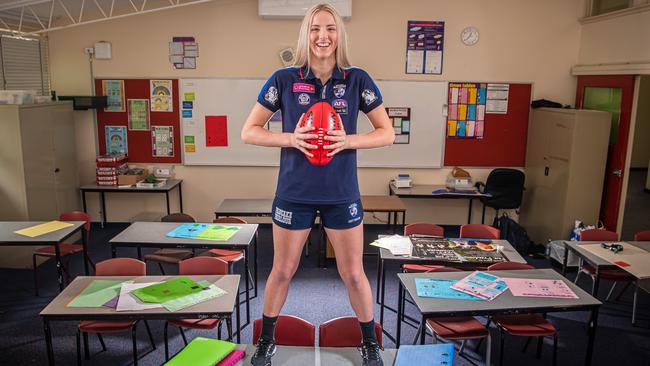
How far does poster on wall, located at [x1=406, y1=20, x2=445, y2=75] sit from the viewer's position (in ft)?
23.4

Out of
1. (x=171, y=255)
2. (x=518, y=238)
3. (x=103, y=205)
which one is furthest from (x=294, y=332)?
(x=103, y=205)

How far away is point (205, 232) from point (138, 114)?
329 centimetres

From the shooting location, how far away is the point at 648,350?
4.35m

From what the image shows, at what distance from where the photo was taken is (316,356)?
2.74 meters

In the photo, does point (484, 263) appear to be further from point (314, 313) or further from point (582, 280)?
point (582, 280)

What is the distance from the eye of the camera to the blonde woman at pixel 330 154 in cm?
232

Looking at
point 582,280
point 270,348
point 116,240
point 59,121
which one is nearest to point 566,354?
point 582,280

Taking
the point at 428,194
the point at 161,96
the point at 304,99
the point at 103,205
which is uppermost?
the point at 161,96

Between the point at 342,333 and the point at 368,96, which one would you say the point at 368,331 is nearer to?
the point at 342,333

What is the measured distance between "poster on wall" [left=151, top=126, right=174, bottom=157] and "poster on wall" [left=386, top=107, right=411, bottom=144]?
314cm

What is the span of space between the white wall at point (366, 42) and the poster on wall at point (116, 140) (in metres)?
0.31

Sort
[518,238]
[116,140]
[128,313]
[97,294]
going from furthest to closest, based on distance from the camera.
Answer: [116,140] → [518,238] → [97,294] → [128,313]

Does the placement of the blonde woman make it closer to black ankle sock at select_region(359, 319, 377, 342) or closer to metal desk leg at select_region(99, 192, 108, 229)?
black ankle sock at select_region(359, 319, 377, 342)

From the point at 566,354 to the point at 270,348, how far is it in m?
2.83
